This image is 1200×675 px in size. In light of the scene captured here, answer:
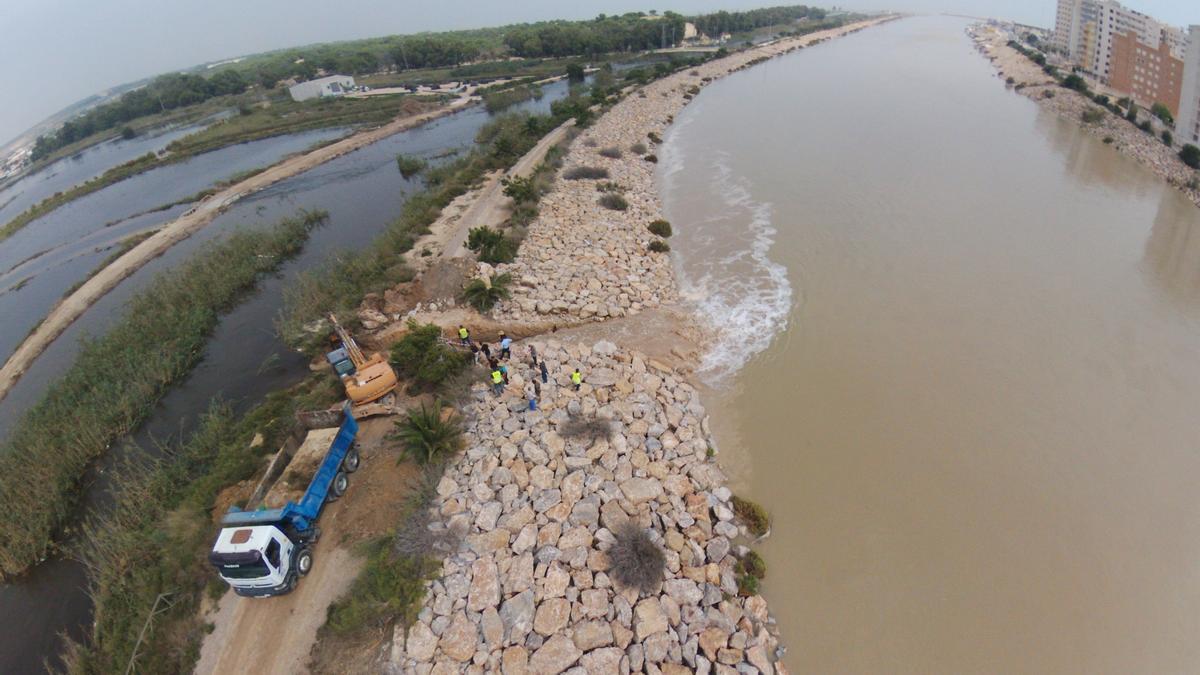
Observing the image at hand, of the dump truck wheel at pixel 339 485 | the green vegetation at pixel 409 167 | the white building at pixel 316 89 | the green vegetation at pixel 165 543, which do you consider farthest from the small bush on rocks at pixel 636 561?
the white building at pixel 316 89

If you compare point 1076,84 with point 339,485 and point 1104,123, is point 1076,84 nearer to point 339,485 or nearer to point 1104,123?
point 1104,123

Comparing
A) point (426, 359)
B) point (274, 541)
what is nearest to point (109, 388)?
point (426, 359)

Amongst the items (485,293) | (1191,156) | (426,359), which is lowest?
(1191,156)

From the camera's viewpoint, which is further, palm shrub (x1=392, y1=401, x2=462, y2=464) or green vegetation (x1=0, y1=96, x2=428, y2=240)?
green vegetation (x1=0, y1=96, x2=428, y2=240)

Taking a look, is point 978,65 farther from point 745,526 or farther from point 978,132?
point 745,526

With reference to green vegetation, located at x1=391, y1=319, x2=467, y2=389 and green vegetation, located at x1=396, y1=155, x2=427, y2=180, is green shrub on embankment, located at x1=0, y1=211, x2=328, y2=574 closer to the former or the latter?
green vegetation, located at x1=391, y1=319, x2=467, y2=389

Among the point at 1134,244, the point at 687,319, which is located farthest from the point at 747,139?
the point at 687,319

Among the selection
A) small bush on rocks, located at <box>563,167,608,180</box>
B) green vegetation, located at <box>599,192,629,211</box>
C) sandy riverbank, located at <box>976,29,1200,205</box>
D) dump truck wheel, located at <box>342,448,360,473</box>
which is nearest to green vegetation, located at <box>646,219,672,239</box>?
green vegetation, located at <box>599,192,629,211</box>
